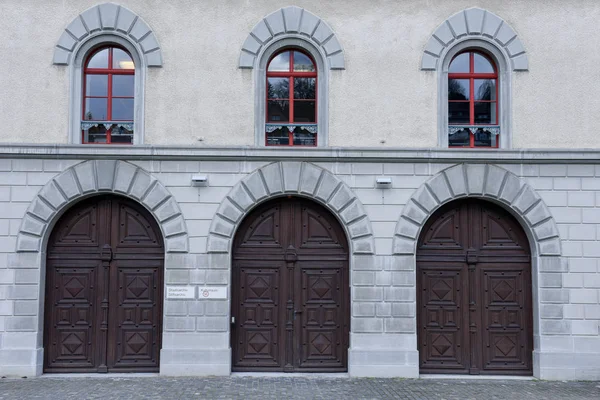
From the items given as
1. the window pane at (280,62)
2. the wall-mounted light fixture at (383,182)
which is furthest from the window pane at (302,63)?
the wall-mounted light fixture at (383,182)

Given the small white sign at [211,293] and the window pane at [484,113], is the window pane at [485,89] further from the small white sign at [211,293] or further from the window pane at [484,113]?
the small white sign at [211,293]

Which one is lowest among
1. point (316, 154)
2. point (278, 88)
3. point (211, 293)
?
point (211, 293)

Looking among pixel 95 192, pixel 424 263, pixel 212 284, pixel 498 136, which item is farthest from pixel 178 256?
pixel 498 136

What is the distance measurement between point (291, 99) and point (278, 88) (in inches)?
15.2

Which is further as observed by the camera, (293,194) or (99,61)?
(99,61)

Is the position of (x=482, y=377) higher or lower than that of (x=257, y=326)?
lower

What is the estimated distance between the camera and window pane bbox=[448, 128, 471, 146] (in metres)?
12.7

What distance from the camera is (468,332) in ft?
41.2

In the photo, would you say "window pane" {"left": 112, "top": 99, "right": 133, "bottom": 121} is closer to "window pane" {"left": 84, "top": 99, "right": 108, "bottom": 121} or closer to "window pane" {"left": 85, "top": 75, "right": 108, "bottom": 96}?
"window pane" {"left": 84, "top": 99, "right": 108, "bottom": 121}

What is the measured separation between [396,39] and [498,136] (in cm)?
309

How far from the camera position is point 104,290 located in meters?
12.4

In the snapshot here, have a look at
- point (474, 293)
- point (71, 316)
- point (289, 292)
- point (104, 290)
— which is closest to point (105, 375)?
point (71, 316)

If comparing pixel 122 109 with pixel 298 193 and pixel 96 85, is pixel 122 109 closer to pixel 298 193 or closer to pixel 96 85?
pixel 96 85

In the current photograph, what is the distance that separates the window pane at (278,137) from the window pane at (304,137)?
20 cm
